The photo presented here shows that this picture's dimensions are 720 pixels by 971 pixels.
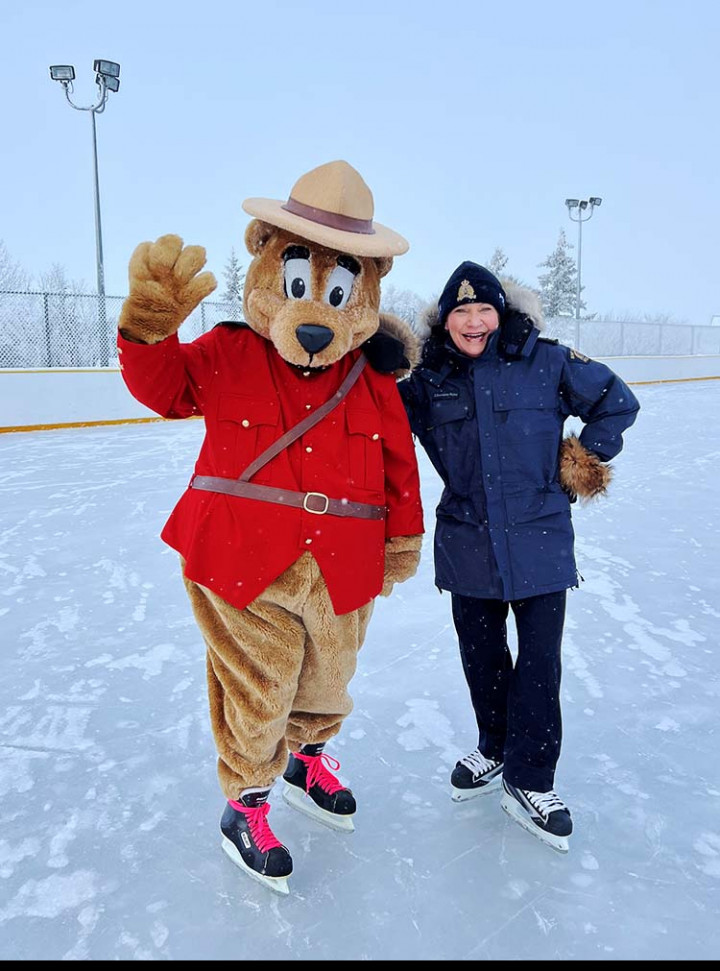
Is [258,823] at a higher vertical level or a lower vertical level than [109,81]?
lower

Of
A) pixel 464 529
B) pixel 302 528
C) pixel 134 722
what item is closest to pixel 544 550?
pixel 464 529

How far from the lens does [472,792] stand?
6.64 ft

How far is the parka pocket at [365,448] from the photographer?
169 cm

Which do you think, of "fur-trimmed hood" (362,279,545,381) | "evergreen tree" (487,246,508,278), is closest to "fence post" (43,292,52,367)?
"fur-trimmed hood" (362,279,545,381)

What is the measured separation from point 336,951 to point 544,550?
981mm

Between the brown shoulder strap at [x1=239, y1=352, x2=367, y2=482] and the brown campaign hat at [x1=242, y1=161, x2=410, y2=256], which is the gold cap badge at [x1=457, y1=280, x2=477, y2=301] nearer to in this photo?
the brown campaign hat at [x1=242, y1=161, x2=410, y2=256]

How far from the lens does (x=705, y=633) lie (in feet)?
9.93

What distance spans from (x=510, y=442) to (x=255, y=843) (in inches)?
44.1

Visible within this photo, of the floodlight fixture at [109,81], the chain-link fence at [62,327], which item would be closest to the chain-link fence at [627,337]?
the chain-link fence at [62,327]

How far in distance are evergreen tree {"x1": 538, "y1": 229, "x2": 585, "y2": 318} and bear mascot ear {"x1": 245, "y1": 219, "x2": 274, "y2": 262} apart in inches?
1347

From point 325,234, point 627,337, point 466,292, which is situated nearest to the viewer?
point 325,234

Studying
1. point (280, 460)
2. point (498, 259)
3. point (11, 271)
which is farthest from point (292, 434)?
point (498, 259)

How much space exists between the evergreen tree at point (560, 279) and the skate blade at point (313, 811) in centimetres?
3421

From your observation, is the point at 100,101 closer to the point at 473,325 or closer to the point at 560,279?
the point at 473,325
